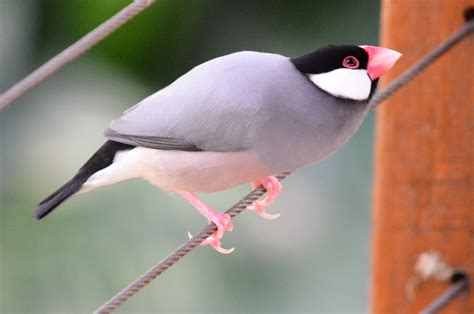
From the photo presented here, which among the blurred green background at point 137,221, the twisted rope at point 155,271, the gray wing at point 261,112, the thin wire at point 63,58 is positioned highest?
the thin wire at point 63,58

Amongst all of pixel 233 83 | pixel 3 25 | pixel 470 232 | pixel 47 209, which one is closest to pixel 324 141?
pixel 233 83

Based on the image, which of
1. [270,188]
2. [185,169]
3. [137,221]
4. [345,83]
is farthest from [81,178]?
[137,221]

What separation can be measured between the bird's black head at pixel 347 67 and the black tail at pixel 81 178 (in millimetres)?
335

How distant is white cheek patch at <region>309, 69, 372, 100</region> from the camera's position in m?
1.45

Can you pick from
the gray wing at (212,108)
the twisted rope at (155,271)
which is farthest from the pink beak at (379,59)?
the twisted rope at (155,271)

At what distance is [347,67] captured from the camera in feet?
4.76

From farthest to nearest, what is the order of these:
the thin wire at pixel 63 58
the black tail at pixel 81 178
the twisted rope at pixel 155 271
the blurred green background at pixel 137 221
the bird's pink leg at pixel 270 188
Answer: the blurred green background at pixel 137 221, the bird's pink leg at pixel 270 188, the black tail at pixel 81 178, the twisted rope at pixel 155 271, the thin wire at pixel 63 58

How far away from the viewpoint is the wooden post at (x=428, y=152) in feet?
4.94

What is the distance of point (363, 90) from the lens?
1483 mm

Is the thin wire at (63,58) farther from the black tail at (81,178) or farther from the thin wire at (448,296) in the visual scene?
the thin wire at (448,296)

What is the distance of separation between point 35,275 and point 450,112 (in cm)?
148

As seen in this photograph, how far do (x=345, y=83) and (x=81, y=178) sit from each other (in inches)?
18.2

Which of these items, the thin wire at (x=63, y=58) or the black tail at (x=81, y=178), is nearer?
the thin wire at (x=63, y=58)

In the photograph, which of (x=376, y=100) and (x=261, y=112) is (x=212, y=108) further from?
(x=376, y=100)
